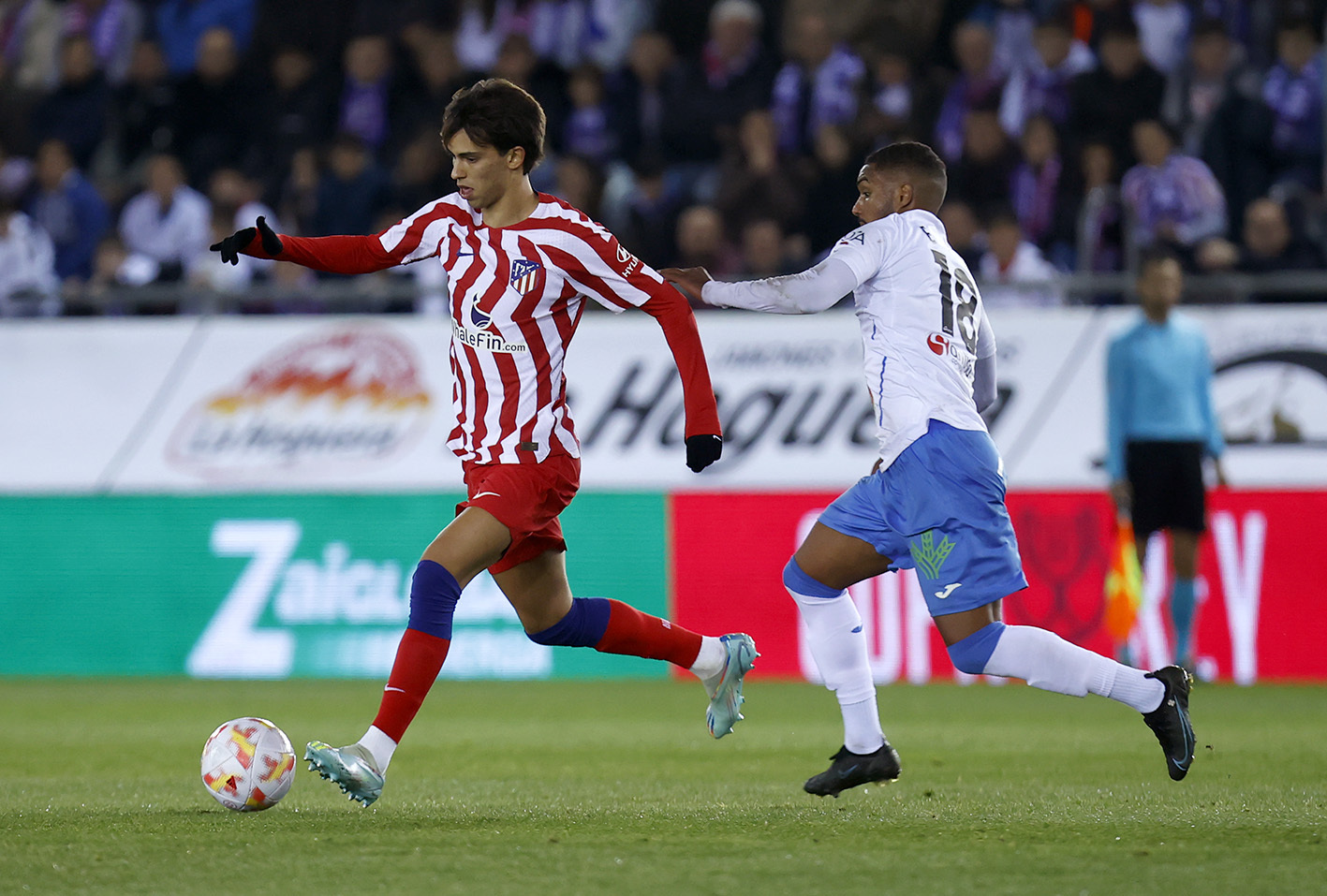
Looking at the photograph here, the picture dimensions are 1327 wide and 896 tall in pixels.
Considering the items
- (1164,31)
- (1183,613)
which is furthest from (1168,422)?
(1164,31)

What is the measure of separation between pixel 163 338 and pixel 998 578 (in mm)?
7796

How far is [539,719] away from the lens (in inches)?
342

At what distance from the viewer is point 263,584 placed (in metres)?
11.2

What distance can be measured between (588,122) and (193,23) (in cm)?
410

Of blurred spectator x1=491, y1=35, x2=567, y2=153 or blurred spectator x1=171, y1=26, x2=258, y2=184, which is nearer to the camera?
blurred spectator x1=491, y1=35, x2=567, y2=153

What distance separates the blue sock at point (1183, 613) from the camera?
984 cm

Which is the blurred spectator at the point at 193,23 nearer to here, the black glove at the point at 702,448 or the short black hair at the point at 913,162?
Result: the short black hair at the point at 913,162

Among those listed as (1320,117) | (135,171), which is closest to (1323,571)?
(1320,117)

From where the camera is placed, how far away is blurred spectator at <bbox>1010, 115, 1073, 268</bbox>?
40.0 ft

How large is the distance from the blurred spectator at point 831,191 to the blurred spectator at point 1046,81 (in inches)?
51.4

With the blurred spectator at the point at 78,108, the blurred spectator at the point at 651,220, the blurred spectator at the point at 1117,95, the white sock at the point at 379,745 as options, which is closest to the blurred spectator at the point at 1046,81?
the blurred spectator at the point at 1117,95

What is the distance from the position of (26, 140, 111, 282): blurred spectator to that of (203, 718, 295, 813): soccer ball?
9.24m

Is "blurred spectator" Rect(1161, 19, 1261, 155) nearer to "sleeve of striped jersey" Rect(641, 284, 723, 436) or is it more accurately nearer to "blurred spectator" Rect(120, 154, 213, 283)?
"blurred spectator" Rect(120, 154, 213, 283)

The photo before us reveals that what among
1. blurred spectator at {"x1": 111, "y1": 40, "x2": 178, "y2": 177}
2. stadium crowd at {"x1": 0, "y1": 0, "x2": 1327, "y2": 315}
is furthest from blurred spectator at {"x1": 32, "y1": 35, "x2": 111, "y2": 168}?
blurred spectator at {"x1": 111, "y1": 40, "x2": 178, "y2": 177}
